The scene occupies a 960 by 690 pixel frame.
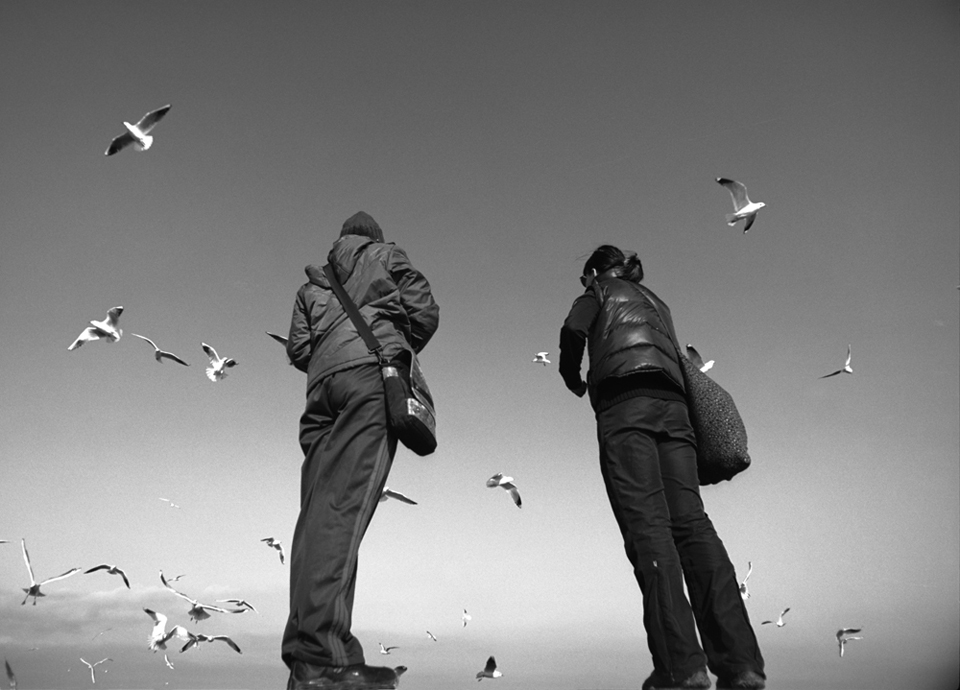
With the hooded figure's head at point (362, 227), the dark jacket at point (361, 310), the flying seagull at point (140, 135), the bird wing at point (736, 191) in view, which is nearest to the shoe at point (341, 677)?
the dark jacket at point (361, 310)

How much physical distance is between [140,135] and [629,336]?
10.2 feet

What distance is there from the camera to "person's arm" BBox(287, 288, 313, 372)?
3.17 m

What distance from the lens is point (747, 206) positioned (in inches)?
240

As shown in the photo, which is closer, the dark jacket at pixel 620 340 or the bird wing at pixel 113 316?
the dark jacket at pixel 620 340

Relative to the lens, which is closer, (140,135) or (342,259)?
(342,259)

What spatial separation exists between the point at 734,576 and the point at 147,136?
389 centimetres

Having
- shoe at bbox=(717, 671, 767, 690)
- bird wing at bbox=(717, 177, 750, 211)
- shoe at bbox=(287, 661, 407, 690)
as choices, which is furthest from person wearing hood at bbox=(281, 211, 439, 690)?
bird wing at bbox=(717, 177, 750, 211)

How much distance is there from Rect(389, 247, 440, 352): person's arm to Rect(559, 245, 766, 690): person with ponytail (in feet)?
1.93

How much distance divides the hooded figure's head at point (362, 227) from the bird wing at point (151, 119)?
1.89 metres

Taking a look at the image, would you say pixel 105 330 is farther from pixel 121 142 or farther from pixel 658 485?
pixel 658 485

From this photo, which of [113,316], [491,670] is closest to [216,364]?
[113,316]

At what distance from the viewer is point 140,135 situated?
4.52 metres

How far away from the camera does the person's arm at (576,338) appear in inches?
129

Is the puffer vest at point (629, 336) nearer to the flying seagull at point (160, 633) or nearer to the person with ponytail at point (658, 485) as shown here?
the person with ponytail at point (658, 485)
